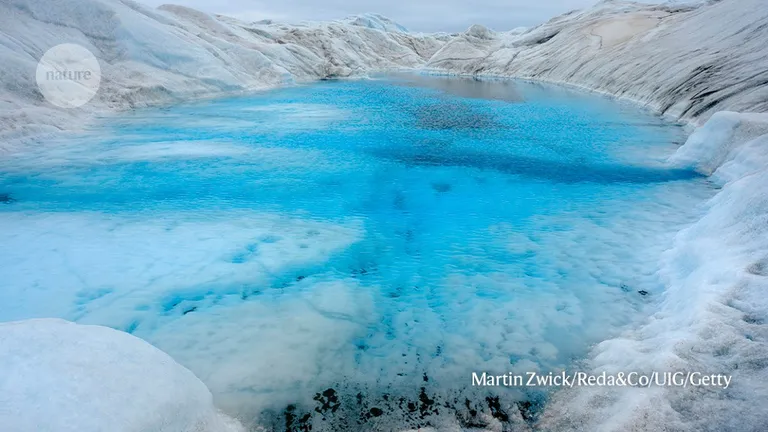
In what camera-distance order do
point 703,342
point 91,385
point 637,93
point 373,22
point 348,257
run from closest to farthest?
1. point 91,385
2. point 703,342
3. point 348,257
4. point 637,93
5. point 373,22

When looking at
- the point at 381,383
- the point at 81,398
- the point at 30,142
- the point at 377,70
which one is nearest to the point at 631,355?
the point at 381,383

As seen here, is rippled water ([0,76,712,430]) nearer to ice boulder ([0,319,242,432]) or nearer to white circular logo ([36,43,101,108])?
ice boulder ([0,319,242,432])

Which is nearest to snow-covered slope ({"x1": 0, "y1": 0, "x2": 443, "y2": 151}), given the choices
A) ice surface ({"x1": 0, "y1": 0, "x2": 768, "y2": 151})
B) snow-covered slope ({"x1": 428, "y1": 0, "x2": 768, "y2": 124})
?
ice surface ({"x1": 0, "y1": 0, "x2": 768, "y2": 151})

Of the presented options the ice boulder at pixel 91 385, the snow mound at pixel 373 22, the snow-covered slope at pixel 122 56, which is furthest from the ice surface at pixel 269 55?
the snow mound at pixel 373 22

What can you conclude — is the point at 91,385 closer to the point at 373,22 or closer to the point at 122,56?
the point at 122,56

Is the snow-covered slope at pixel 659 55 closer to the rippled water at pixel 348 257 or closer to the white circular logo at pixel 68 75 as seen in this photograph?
the rippled water at pixel 348 257

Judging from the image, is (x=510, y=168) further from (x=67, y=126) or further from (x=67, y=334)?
(x=67, y=126)

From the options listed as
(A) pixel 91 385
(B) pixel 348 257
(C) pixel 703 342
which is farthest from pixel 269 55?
(C) pixel 703 342
